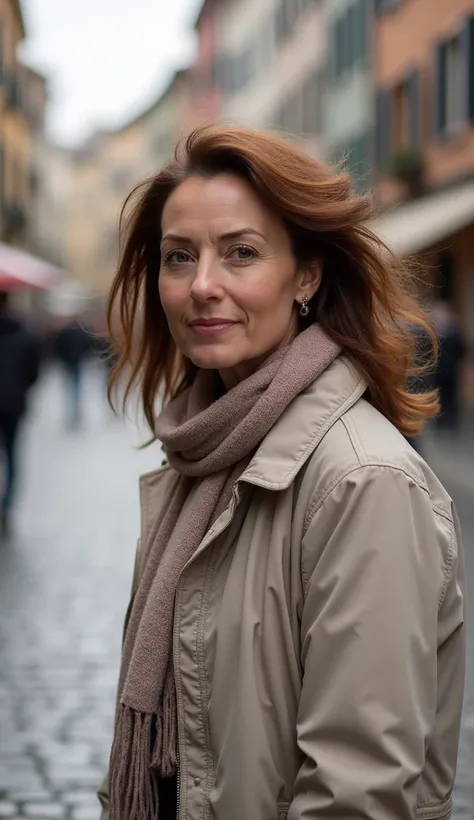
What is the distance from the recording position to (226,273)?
7.57 ft

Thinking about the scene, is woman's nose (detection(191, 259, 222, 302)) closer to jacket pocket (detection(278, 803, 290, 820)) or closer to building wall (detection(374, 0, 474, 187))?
jacket pocket (detection(278, 803, 290, 820))

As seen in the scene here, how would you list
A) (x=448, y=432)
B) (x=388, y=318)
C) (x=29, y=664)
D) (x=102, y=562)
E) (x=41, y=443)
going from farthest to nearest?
(x=41, y=443) < (x=448, y=432) < (x=102, y=562) < (x=29, y=664) < (x=388, y=318)

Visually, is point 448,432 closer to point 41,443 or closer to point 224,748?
point 41,443

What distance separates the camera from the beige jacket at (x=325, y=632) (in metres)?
1.92

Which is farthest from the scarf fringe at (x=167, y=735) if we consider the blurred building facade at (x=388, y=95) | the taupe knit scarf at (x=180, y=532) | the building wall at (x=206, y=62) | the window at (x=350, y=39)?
the building wall at (x=206, y=62)

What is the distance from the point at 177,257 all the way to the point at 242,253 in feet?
0.43

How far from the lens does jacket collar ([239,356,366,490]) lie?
210 cm

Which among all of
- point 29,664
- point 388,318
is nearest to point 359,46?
point 29,664

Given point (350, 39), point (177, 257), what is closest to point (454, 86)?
point (350, 39)

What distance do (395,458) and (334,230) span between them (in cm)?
52

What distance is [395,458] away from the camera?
6.61ft

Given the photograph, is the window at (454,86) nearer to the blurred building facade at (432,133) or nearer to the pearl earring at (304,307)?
the blurred building facade at (432,133)

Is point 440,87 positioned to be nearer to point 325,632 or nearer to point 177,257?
point 177,257

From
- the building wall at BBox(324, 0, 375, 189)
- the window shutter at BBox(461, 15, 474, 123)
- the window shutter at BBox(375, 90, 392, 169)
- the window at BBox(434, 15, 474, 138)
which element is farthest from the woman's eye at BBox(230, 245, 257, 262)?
the building wall at BBox(324, 0, 375, 189)
